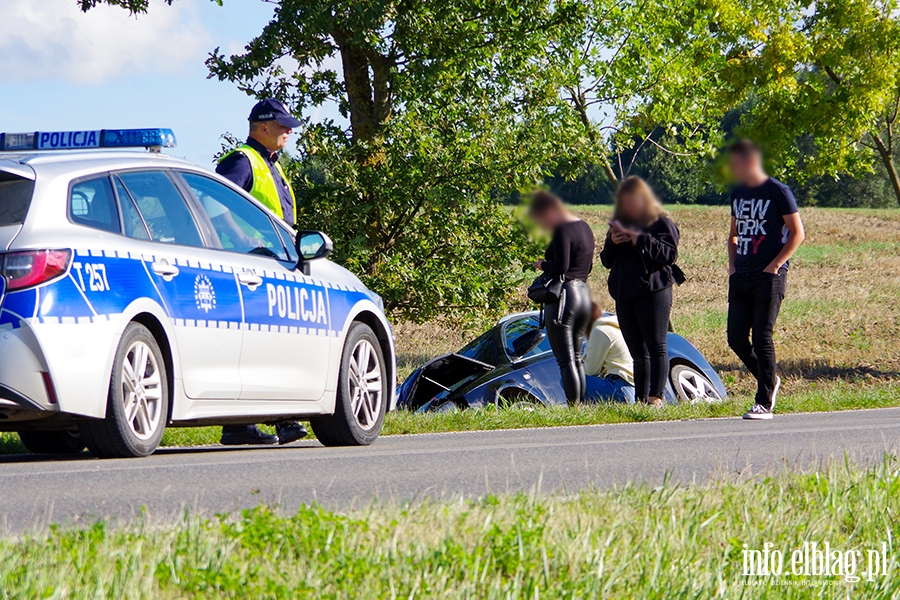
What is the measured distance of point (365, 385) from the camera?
311 inches

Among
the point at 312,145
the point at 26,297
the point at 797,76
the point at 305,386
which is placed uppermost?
the point at 797,76

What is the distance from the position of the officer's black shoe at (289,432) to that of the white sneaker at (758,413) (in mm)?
3503

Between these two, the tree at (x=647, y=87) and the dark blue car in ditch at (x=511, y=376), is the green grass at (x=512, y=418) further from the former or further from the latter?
the tree at (x=647, y=87)

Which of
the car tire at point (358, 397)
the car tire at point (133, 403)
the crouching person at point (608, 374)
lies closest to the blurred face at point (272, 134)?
the car tire at point (358, 397)

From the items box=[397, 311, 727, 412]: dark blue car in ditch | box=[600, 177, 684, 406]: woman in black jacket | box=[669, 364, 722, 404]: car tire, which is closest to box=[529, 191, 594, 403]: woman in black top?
box=[600, 177, 684, 406]: woman in black jacket

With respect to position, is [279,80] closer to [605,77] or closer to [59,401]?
[59,401]

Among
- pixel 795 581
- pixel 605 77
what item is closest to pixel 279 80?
pixel 605 77

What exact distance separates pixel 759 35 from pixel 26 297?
8986 millimetres

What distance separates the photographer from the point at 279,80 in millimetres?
17016

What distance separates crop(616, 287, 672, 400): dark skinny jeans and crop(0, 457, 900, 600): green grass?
387 centimetres

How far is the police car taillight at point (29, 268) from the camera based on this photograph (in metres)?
5.61

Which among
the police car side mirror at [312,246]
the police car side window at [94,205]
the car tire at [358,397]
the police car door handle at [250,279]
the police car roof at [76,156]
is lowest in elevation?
the car tire at [358,397]

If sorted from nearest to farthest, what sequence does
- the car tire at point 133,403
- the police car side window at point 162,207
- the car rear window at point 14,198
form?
the car rear window at point 14,198 → the car tire at point 133,403 → the police car side window at point 162,207

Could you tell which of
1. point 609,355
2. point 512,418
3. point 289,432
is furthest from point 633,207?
point 609,355
